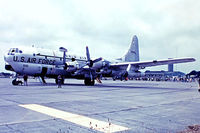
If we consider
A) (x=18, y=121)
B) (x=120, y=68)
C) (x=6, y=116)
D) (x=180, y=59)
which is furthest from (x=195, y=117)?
(x=120, y=68)

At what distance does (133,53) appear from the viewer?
4269 cm

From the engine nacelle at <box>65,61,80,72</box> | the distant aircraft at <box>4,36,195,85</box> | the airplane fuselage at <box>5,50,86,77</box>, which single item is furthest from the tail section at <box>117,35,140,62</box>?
the airplane fuselage at <box>5,50,86,77</box>

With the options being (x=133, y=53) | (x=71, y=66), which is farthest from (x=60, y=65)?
(x=133, y=53)

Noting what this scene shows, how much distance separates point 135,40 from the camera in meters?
43.3

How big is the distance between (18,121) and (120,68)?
26655 mm

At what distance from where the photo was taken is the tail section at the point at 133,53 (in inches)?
1607

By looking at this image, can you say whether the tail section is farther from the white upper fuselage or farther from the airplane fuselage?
the white upper fuselage

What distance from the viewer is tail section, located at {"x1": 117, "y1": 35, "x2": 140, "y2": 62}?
134 ft

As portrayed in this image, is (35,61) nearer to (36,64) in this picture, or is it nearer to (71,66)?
(36,64)

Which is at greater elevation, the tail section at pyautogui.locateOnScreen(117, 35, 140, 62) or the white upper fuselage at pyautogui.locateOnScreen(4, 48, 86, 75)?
the tail section at pyautogui.locateOnScreen(117, 35, 140, 62)

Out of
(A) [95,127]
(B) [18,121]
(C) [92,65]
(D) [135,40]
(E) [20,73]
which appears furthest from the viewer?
(D) [135,40]

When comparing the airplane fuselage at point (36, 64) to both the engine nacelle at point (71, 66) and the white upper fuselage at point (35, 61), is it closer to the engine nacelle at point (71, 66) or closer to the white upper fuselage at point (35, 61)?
the white upper fuselage at point (35, 61)

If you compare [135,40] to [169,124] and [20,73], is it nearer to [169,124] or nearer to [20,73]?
[20,73]

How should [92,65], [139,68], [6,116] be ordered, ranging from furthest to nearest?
[139,68] < [92,65] < [6,116]
